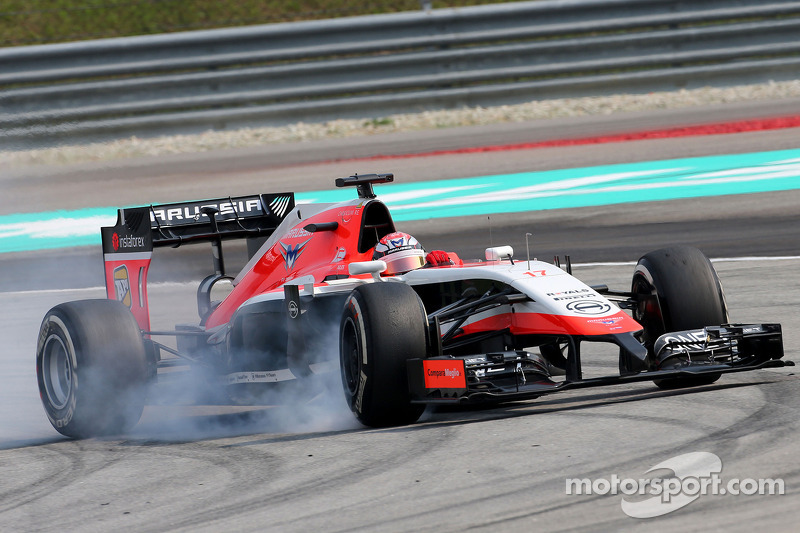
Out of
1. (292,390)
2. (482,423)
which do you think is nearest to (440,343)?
(482,423)

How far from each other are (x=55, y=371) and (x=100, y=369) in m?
0.66

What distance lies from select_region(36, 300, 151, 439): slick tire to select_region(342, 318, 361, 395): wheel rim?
1403 mm

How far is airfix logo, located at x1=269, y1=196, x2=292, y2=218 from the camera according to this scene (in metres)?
9.33

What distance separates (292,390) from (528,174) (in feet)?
32.2

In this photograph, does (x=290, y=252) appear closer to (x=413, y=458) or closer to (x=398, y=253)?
(x=398, y=253)

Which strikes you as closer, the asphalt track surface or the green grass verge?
the asphalt track surface

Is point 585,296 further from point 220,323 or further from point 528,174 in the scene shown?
point 528,174

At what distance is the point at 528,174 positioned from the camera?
1688cm

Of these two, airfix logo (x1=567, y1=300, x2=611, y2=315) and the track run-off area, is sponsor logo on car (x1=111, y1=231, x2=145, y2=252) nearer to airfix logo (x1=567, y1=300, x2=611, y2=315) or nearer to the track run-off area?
airfix logo (x1=567, y1=300, x2=611, y2=315)

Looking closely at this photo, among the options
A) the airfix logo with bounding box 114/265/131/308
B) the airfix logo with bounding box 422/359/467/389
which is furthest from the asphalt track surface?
the airfix logo with bounding box 114/265/131/308

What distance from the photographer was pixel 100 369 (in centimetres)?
726

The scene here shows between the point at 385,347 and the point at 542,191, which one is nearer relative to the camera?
the point at 385,347

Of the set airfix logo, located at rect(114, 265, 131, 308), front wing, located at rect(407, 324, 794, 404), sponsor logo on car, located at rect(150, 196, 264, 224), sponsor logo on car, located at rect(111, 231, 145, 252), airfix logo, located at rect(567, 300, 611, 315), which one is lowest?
front wing, located at rect(407, 324, 794, 404)

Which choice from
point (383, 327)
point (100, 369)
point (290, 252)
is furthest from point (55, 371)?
point (383, 327)
